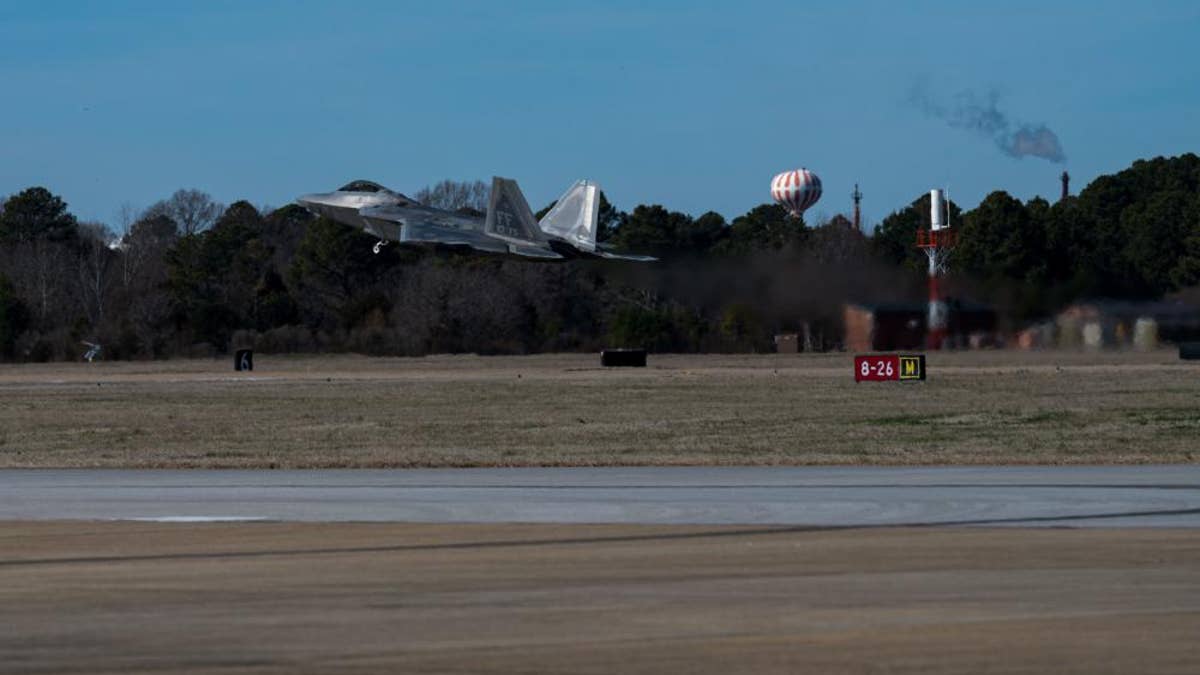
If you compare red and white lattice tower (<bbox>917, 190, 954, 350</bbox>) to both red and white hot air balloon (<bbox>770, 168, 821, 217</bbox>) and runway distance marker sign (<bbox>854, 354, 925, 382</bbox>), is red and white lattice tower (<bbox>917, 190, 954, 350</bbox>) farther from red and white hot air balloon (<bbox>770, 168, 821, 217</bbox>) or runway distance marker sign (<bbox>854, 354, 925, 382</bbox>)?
red and white hot air balloon (<bbox>770, 168, 821, 217</bbox>)

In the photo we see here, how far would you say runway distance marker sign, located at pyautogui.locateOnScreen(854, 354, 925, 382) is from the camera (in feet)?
179

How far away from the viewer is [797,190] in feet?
331

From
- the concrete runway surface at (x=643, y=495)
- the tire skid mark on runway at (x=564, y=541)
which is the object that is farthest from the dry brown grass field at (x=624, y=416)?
the tire skid mark on runway at (x=564, y=541)

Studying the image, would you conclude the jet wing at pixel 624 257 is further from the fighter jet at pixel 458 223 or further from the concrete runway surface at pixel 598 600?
the concrete runway surface at pixel 598 600

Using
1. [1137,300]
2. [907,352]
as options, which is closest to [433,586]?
[1137,300]

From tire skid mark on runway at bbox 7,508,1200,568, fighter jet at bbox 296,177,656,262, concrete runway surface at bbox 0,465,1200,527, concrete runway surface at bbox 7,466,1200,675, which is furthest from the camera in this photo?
fighter jet at bbox 296,177,656,262

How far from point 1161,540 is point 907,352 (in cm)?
4895

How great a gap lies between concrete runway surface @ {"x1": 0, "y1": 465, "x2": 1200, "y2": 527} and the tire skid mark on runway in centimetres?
8

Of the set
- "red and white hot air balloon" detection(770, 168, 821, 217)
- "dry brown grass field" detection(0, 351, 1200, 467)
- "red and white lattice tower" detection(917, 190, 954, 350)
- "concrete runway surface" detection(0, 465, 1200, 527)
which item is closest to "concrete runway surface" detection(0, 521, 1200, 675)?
"concrete runway surface" detection(0, 465, 1200, 527)

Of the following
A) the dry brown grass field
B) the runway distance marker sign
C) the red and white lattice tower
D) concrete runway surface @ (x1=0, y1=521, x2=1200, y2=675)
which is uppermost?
the red and white lattice tower

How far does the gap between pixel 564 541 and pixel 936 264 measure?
146 feet

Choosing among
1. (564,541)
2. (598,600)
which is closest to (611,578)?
(598,600)

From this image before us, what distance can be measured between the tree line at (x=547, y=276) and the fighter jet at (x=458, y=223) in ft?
6.75

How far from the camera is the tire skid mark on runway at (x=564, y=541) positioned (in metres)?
15.0
